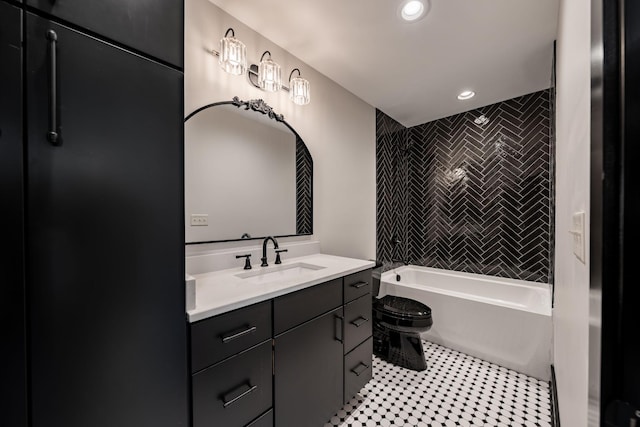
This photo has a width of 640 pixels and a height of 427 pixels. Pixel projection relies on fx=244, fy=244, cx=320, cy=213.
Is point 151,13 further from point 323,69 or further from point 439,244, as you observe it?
point 439,244

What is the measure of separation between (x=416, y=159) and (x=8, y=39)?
3.61m

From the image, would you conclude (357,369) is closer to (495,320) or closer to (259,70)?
(495,320)

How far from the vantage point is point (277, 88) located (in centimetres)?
178

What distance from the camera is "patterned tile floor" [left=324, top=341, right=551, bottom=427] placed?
1.54 metres

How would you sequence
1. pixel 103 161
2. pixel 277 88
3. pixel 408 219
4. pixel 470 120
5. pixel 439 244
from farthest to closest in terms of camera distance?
1. pixel 408 219
2. pixel 439 244
3. pixel 470 120
4. pixel 277 88
5. pixel 103 161

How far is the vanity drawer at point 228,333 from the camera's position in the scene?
899 millimetres

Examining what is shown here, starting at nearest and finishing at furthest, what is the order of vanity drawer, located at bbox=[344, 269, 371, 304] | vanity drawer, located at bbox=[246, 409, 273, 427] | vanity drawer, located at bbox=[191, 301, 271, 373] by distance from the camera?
vanity drawer, located at bbox=[191, 301, 271, 373]
vanity drawer, located at bbox=[246, 409, 273, 427]
vanity drawer, located at bbox=[344, 269, 371, 304]

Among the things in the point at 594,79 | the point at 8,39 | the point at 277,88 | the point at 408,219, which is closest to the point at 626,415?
the point at 594,79

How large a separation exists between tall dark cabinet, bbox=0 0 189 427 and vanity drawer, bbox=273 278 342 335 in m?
0.41

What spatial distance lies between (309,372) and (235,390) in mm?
435

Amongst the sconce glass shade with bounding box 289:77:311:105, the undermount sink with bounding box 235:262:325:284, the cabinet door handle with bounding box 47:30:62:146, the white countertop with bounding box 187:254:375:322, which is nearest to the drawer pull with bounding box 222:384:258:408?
the white countertop with bounding box 187:254:375:322

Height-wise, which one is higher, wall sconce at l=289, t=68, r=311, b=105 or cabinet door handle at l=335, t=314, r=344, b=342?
wall sconce at l=289, t=68, r=311, b=105

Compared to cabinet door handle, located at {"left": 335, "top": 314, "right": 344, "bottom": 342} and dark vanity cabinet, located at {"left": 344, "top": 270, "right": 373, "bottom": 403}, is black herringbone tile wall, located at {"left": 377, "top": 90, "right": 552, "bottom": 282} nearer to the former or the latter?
dark vanity cabinet, located at {"left": 344, "top": 270, "right": 373, "bottom": 403}

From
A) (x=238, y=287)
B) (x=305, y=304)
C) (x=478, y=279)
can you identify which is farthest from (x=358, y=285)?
(x=478, y=279)
